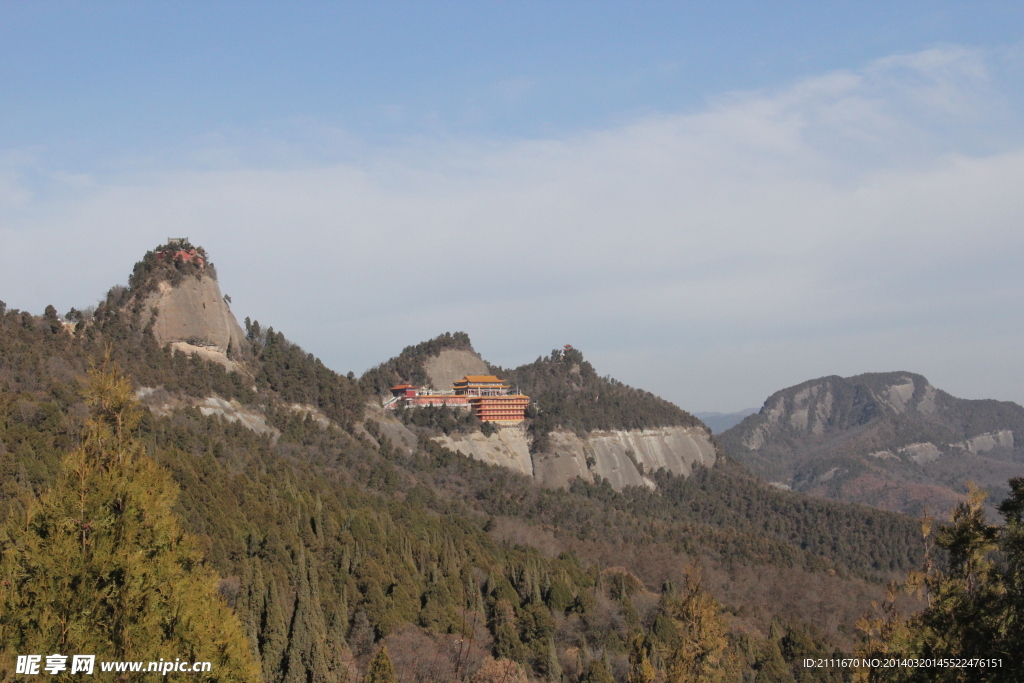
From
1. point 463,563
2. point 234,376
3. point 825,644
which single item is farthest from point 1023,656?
point 234,376

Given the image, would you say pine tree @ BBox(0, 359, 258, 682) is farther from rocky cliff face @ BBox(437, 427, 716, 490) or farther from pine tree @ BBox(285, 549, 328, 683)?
rocky cliff face @ BBox(437, 427, 716, 490)

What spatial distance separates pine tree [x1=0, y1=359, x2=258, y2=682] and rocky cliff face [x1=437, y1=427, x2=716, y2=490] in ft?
311

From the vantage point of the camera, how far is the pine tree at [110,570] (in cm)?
1259

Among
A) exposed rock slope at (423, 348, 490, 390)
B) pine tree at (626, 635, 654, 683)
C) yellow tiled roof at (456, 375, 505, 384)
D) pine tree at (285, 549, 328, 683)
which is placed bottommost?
pine tree at (285, 549, 328, 683)

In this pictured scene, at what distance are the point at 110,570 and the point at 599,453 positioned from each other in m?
116

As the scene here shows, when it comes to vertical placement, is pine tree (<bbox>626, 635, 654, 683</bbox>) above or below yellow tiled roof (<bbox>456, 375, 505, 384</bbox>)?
below

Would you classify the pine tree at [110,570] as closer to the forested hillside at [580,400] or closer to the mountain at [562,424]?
the mountain at [562,424]

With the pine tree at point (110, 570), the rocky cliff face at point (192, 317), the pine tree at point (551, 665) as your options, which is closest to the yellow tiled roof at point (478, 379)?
the rocky cliff face at point (192, 317)

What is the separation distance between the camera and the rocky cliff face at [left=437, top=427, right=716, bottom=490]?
114125 mm

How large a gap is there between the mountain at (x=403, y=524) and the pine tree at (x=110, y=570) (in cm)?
424

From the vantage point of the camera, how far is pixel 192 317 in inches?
3467

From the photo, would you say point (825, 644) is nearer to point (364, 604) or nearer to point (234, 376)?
point (364, 604)

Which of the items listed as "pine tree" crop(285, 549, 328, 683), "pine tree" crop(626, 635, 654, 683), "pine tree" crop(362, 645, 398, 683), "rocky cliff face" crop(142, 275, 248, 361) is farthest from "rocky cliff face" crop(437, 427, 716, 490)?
"pine tree" crop(362, 645, 398, 683)

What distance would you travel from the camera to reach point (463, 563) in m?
59.6
